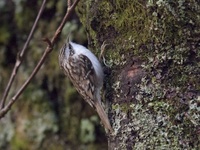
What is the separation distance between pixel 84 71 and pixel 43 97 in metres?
0.78

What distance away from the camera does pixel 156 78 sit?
160cm

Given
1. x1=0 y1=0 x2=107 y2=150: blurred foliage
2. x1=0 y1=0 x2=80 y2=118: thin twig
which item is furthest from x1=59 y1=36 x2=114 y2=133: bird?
x1=0 y1=0 x2=107 y2=150: blurred foliage

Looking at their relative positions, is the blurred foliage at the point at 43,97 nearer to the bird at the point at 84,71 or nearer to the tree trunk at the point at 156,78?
the bird at the point at 84,71

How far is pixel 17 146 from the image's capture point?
2984 millimetres

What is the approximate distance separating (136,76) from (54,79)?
1.32 metres

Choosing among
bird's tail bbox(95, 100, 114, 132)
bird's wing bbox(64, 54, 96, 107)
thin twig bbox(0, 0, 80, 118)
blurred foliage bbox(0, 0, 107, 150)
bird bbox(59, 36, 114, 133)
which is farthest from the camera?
blurred foliage bbox(0, 0, 107, 150)

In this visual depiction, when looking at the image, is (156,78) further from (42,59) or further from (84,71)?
(84,71)

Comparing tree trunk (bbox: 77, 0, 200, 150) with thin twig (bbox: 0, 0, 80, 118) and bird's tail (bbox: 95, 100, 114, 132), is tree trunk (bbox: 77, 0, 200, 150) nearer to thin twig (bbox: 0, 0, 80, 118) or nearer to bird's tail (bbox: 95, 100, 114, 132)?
bird's tail (bbox: 95, 100, 114, 132)

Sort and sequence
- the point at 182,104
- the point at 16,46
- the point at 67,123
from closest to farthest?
the point at 182,104 < the point at 67,123 < the point at 16,46

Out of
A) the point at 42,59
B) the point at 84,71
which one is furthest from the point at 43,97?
the point at 42,59

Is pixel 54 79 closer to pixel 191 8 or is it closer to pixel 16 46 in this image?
pixel 16 46

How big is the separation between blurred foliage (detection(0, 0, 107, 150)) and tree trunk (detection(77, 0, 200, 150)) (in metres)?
1.13

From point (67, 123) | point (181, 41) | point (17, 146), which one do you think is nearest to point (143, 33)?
point (181, 41)

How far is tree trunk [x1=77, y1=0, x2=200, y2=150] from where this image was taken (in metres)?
1.54
